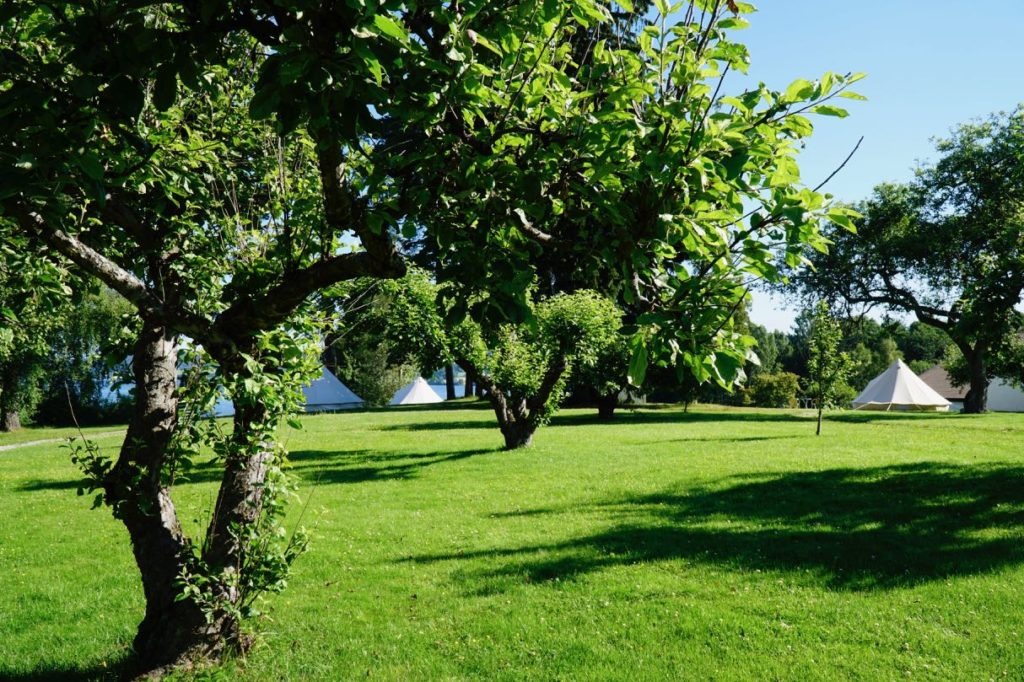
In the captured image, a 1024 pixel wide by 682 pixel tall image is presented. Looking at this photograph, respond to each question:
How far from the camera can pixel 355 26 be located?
216 cm

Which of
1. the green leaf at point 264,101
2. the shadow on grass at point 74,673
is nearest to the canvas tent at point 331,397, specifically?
the shadow on grass at point 74,673

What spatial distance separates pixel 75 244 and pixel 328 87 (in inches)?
115

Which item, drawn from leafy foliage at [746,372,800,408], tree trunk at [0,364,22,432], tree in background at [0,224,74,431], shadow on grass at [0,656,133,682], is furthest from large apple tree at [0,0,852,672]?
leafy foliage at [746,372,800,408]

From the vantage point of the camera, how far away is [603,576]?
7.83 m

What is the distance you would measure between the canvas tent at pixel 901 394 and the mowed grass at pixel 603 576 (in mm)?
28541

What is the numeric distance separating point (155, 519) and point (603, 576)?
4.91 metres

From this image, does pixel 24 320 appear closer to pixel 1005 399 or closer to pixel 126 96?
pixel 126 96

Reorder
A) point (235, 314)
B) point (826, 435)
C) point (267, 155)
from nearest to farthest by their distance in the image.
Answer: point (235, 314), point (267, 155), point (826, 435)

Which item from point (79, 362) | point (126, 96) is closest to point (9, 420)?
point (79, 362)

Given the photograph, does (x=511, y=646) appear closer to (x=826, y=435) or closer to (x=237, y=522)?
(x=237, y=522)

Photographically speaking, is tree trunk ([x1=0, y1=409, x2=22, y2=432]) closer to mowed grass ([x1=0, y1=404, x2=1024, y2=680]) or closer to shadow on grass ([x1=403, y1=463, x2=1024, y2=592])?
mowed grass ([x1=0, y1=404, x2=1024, y2=680])

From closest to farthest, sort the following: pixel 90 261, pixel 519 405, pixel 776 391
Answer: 1. pixel 90 261
2. pixel 519 405
3. pixel 776 391

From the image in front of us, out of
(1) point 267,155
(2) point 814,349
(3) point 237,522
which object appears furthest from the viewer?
(2) point 814,349

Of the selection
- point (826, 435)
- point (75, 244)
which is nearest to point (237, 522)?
point (75, 244)
